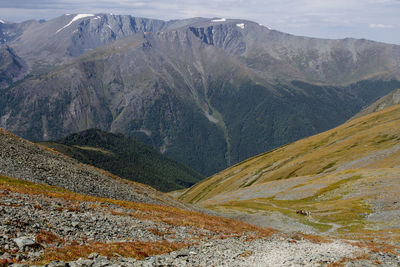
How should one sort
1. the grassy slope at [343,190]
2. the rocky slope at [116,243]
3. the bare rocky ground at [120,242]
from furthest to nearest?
the grassy slope at [343,190] → the bare rocky ground at [120,242] → the rocky slope at [116,243]

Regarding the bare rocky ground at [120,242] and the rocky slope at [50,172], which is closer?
the bare rocky ground at [120,242]

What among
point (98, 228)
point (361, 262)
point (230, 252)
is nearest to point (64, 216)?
point (98, 228)

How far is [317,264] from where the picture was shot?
2428 cm

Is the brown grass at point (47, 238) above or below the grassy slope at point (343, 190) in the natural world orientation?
above

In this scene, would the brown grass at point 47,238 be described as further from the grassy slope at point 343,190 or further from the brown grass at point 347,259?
the grassy slope at point 343,190

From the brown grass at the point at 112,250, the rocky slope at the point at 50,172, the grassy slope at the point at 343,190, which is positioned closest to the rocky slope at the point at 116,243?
the brown grass at the point at 112,250

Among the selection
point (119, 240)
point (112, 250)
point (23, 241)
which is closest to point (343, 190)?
point (119, 240)

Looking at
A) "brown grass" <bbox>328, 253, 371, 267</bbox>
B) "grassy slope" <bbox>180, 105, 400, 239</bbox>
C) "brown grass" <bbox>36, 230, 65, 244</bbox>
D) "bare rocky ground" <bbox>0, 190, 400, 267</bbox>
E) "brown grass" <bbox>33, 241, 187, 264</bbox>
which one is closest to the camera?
"brown grass" <bbox>33, 241, 187, 264</bbox>

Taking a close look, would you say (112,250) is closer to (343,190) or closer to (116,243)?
(116,243)

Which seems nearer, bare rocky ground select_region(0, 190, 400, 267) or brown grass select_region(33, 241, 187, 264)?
brown grass select_region(33, 241, 187, 264)

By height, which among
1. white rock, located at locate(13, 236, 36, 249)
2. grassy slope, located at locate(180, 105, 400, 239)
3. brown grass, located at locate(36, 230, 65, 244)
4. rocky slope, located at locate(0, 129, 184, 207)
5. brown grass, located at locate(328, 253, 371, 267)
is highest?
white rock, located at locate(13, 236, 36, 249)

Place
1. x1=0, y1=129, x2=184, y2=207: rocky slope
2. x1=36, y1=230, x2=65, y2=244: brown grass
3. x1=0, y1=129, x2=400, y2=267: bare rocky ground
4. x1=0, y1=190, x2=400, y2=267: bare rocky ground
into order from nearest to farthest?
x1=0, y1=129, x2=400, y2=267: bare rocky ground < x1=0, y1=190, x2=400, y2=267: bare rocky ground < x1=36, y1=230, x2=65, y2=244: brown grass < x1=0, y1=129, x2=184, y2=207: rocky slope

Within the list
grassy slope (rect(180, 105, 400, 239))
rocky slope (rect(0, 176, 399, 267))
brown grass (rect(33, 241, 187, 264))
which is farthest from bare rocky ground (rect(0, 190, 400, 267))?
grassy slope (rect(180, 105, 400, 239))

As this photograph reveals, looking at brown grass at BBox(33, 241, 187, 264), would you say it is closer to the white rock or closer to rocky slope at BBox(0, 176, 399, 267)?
rocky slope at BBox(0, 176, 399, 267)
